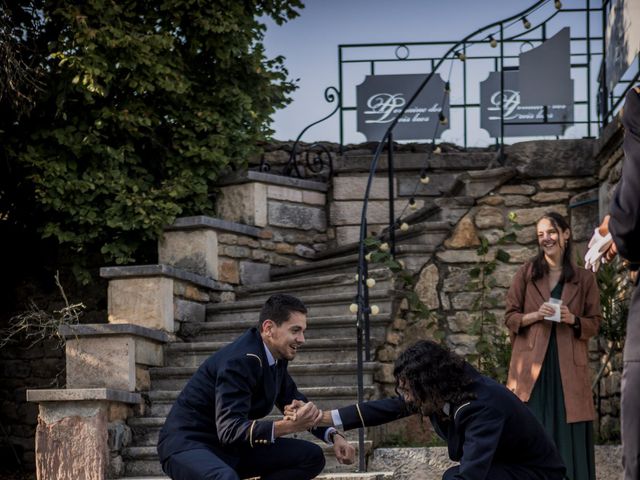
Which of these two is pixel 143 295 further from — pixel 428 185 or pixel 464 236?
pixel 428 185

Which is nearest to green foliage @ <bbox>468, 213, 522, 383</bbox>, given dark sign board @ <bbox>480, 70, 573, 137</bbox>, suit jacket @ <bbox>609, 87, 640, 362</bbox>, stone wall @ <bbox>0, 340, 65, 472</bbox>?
dark sign board @ <bbox>480, 70, 573, 137</bbox>

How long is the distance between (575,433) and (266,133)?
159 inches

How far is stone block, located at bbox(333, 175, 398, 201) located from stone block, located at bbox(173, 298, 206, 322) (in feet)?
5.73

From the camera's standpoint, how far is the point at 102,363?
7.78m

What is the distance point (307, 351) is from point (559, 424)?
7.27ft

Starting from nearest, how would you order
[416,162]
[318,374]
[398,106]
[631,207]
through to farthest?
[631,207] < [318,374] < [416,162] < [398,106]

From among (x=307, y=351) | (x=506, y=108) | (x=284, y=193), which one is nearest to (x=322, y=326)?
(x=307, y=351)

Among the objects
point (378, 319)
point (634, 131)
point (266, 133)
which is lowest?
point (378, 319)

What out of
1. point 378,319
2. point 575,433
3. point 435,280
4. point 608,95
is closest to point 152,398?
point 378,319

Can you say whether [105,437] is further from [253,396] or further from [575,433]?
[575,433]

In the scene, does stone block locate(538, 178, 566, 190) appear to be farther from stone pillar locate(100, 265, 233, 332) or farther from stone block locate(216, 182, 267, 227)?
stone pillar locate(100, 265, 233, 332)

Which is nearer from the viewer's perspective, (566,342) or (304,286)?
(566,342)

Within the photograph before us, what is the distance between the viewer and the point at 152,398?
7926 mm

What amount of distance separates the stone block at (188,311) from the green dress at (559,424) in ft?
9.65
